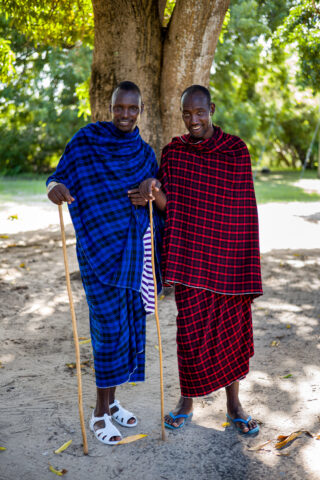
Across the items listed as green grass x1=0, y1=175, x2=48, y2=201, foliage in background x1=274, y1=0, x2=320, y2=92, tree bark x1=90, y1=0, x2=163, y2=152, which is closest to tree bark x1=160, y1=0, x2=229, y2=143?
tree bark x1=90, y1=0, x2=163, y2=152

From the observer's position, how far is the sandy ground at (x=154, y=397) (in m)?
2.71

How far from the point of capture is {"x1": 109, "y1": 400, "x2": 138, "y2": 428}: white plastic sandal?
312cm

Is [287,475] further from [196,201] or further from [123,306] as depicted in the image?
[196,201]

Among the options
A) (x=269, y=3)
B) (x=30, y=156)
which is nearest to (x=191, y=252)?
(x=269, y=3)

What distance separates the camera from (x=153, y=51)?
17.0ft

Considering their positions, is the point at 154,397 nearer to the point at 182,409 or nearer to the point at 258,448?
the point at 182,409

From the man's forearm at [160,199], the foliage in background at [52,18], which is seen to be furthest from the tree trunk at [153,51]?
the man's forearm at [160,199]

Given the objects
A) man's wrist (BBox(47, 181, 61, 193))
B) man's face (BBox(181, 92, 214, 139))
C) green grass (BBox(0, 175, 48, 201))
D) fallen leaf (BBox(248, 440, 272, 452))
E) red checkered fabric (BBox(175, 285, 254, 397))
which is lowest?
green grass (BBox(0, 175, 48, 201))

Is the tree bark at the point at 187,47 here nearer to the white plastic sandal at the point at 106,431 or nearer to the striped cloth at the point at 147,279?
the striped cloth at the point at 147,279

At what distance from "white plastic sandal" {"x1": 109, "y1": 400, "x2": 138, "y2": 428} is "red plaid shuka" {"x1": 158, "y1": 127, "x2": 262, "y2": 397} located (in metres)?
0.44

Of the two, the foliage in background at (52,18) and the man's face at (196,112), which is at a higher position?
the foliage in background at (52,18)

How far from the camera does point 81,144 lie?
2.94 m

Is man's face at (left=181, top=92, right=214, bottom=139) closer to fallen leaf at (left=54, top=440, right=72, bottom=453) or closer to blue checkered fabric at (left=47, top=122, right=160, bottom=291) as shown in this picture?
blue checkered fabric at (left=47, top=122, right=160, bottom=291)

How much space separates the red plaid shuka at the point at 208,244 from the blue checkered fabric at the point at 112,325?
0.28 m
